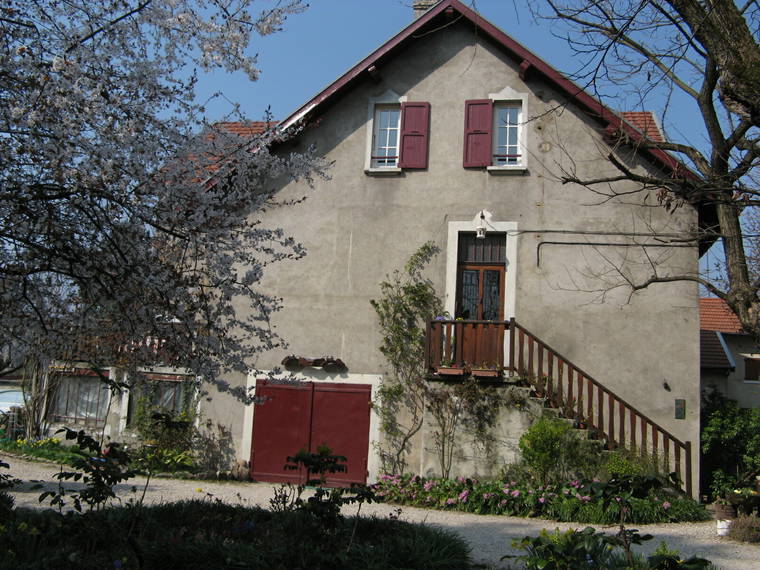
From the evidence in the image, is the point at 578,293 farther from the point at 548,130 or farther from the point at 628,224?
the point at 548,130

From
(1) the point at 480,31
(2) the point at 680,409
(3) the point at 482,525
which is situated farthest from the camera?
(1) the point at 480,31

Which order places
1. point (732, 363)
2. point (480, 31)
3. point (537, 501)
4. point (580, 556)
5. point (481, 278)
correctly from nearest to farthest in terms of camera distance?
point (580, 556) < point (537, 501) < point (481, 278) < point (480, 31) < point (732, 363)

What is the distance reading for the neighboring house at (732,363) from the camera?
52.7ft

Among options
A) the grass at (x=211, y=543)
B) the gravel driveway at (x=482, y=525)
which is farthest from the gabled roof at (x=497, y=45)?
the grass at (x=211, y=543)

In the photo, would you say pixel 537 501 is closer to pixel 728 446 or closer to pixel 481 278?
pixel 481 278

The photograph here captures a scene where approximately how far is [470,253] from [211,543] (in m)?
8.05

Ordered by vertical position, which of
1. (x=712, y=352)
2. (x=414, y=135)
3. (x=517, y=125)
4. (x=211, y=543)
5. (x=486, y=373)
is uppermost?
(x=517, y=125)

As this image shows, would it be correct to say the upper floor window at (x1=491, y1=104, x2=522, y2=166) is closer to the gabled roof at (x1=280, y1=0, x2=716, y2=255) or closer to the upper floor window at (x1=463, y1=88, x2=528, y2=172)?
the upper floor window at (x1=463, y1=88, x2=528, y2=172)

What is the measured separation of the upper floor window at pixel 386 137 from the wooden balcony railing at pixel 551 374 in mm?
3287

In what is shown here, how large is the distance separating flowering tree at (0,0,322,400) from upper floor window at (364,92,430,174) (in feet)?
20.6

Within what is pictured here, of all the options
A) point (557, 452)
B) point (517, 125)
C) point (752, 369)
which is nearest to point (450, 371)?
point (557, 452)

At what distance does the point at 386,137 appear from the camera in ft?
44.1

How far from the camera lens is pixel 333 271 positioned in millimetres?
13117

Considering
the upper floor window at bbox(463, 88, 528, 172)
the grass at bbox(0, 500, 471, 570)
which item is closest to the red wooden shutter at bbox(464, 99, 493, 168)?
the upper floor window at bbox(463, 88, 528, 172)
